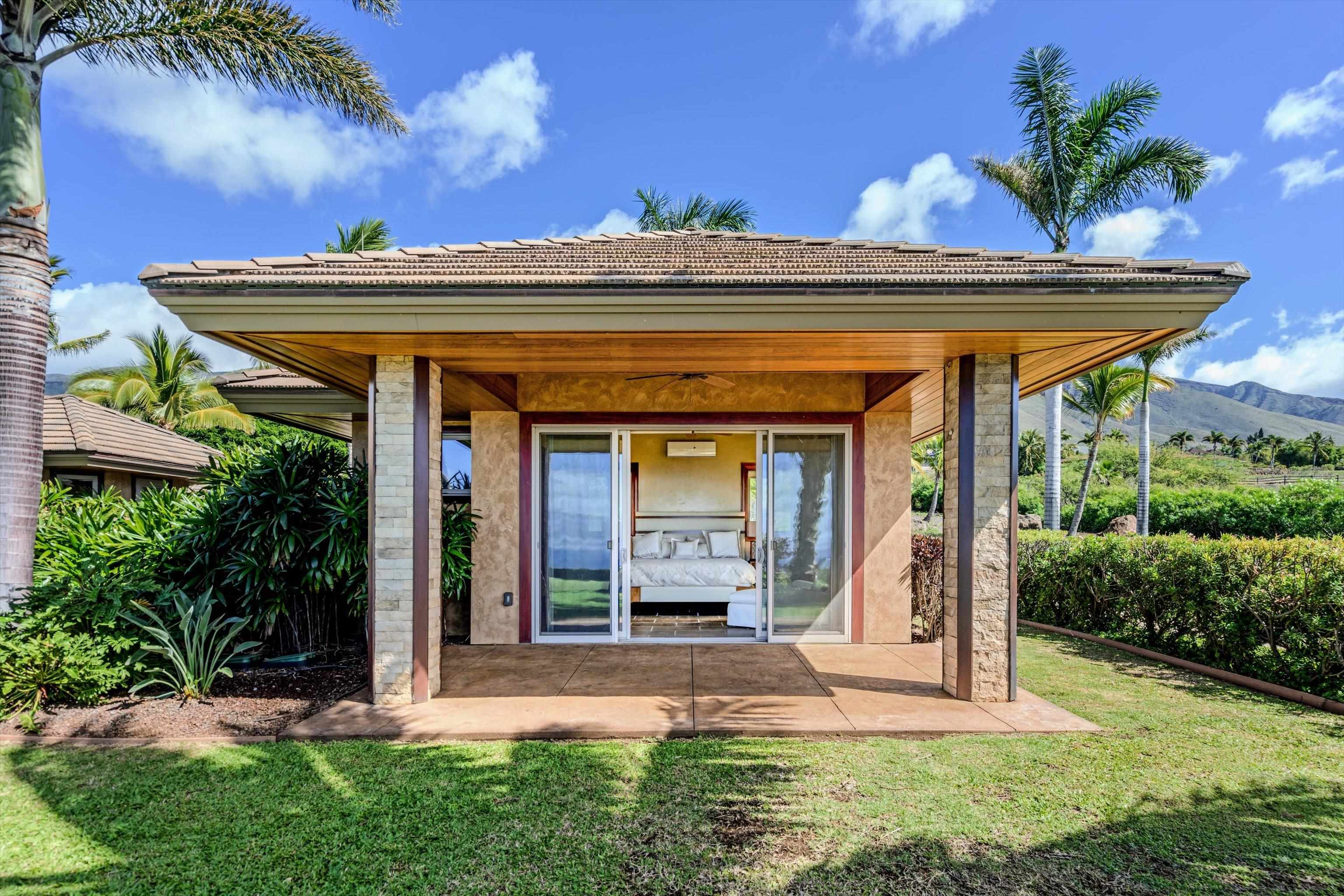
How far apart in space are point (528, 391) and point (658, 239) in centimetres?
224

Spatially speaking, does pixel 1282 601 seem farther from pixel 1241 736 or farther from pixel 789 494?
pixel 789 494

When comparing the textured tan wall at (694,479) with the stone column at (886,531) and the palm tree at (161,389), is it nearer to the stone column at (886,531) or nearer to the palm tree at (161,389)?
the stone column at (886,531)

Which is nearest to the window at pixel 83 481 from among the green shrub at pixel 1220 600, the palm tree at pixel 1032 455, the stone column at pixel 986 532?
the stone column at pixel 986 532

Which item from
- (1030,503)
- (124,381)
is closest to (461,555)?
(124,381)

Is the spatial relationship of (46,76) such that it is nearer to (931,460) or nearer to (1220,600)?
(1220,600)

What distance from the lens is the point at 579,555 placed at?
769 centimetres

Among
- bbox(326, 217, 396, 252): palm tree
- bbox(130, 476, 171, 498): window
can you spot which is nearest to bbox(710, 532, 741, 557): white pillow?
bbox(130, 476, 171, 498): window

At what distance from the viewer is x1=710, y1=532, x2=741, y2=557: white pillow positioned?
12016 millimetres

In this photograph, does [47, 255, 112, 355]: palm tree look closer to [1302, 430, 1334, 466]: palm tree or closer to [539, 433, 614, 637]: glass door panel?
[539, 433, 614, 637]: glass door panel

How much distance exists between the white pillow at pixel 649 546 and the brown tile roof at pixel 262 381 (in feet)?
19.1

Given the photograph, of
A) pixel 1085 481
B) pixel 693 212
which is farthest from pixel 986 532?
pixel 693 212

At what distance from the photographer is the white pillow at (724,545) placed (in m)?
12.0

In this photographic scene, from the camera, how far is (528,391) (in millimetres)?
7691

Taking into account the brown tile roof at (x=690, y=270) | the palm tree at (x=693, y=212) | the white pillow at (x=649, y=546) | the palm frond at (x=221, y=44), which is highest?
the palm tree at (x=693, y=212)
